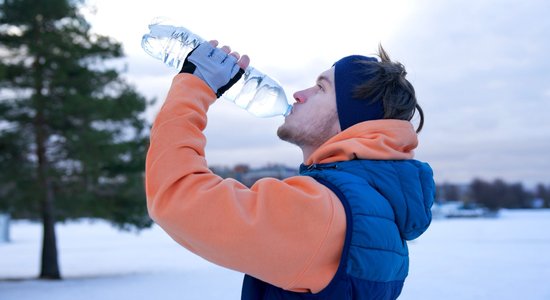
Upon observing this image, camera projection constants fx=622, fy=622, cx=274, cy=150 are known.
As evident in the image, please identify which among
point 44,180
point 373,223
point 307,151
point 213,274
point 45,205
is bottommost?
point 213,274

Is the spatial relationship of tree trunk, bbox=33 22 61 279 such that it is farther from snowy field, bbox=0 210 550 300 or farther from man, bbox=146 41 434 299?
man, bbox=146 41 434 299

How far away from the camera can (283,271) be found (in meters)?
1.37

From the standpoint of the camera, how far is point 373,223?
143cm

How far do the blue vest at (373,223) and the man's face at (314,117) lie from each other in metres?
0.12

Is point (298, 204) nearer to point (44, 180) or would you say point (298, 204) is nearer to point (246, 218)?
point (246, 218)

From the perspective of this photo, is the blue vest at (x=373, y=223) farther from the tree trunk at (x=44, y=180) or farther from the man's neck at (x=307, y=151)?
the tree trunk at (x=44, y=180)

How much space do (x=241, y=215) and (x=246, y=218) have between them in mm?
13

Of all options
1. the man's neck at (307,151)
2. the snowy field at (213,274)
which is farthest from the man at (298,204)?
the snowy field at (213,274)

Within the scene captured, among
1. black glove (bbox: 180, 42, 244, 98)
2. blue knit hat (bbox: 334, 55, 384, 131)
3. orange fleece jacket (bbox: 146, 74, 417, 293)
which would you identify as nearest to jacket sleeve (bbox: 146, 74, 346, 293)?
orange fleece jacket (bbox: 146, 74, 417, 293)

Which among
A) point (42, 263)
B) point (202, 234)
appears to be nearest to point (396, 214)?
point (202, 234)

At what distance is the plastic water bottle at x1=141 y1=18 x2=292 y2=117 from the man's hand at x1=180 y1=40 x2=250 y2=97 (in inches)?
15.6

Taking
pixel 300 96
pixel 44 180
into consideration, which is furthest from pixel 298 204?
pixel 44 180

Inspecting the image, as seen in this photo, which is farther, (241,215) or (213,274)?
(213,274)

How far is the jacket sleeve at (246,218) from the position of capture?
1351mm
